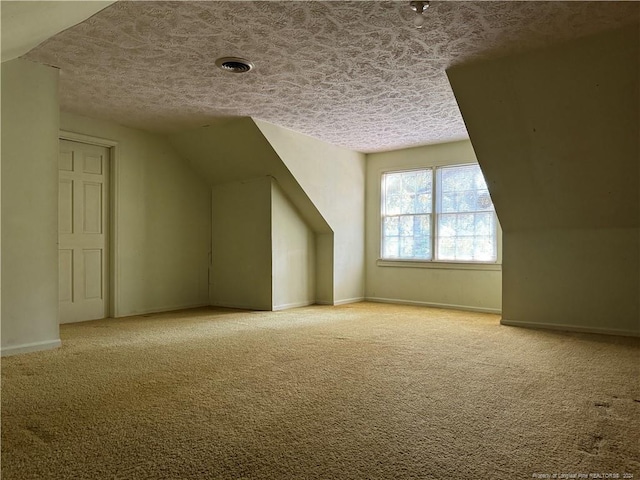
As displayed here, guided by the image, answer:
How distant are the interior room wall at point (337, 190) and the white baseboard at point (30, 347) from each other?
304cm

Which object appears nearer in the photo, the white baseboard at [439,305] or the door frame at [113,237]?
the door frame at [113,237]

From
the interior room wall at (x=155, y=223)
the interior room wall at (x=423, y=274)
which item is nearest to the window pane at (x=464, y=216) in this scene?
the interior room wall at (x=423, y=274)

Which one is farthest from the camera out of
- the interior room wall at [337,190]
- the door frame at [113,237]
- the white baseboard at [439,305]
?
the white baseboard at [439,305]

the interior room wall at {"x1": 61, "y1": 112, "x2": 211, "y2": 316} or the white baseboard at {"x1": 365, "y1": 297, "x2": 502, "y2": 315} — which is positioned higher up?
the interior room wall at {"x1": 61, "y1": 112, "x2": 211, "y2": 316}

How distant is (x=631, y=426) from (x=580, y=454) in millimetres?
501

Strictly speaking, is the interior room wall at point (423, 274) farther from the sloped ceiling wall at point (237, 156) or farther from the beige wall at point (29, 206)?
the beige wall at point (29, 206)

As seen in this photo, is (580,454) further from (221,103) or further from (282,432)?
(221,103)

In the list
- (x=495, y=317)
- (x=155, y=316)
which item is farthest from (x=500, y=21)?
(x=155, y=316)

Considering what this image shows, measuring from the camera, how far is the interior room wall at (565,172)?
330cm

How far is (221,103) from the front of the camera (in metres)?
4.48

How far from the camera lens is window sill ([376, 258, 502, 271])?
5.66m

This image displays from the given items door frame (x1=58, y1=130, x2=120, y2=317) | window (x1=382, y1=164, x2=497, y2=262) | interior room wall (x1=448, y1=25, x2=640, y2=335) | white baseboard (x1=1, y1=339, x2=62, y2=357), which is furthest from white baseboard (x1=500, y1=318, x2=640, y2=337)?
door frame (x1=58, y1=130, x2=120, y2=317)

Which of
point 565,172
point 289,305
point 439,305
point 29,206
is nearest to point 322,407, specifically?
point 29,206

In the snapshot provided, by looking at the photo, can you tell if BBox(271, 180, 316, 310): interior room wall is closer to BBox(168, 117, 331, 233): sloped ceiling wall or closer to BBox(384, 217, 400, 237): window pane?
BBox(168, 117, 331, 233): sloped ceiling wall
